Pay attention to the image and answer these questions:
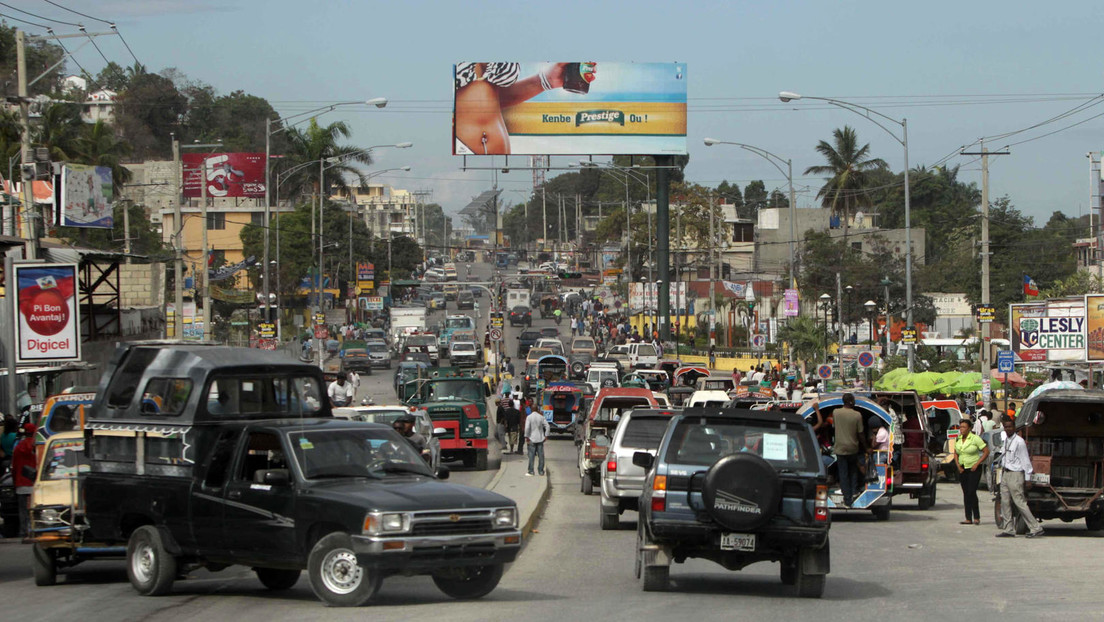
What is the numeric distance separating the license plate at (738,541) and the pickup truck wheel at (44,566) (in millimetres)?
7592

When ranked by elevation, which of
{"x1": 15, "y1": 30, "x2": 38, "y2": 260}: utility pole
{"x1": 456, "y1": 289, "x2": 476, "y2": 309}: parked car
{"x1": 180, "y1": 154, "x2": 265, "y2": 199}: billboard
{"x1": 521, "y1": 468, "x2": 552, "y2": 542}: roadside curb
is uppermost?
{"x1": 180, "y1": 154, "x2": 265, "y2": 199}: billboard

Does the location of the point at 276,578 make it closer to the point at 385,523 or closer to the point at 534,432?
the point at 385,523

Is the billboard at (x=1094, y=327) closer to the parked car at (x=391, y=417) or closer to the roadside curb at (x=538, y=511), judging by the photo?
the roadside curb at (x=538, y=511)

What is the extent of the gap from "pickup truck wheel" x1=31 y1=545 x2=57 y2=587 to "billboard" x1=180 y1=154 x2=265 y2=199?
272 ft

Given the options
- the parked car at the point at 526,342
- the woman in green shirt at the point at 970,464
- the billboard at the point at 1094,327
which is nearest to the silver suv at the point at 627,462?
the woman in green shirt at the point at 970,464

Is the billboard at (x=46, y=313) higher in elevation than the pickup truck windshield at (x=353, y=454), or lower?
higher

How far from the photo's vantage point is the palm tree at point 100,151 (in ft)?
221

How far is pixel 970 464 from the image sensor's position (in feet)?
68.3

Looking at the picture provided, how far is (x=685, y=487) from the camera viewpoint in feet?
39.9

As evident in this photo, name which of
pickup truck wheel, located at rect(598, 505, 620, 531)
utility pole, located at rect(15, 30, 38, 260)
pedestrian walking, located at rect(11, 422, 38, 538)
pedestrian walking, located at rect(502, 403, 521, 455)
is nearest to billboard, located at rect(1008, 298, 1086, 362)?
pedestrian walking, located at rect(502, 403, 521, 455)

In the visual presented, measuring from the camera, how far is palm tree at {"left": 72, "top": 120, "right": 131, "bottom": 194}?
67.3 meters

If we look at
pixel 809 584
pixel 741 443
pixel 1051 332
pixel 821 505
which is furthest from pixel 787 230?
pixel 821 505

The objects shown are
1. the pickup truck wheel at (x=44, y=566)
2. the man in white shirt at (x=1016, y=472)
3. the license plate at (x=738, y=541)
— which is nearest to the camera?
the license plate at (x=738, y=541)

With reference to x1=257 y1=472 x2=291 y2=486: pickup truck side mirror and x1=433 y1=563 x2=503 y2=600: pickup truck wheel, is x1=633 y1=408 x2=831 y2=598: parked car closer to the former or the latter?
x1=433 y1=563 x2=503 y2=600: pickup truck wheel
